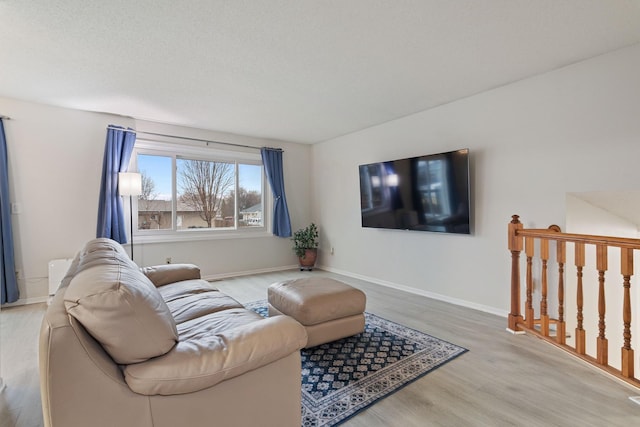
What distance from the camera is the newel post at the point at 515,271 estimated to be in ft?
8.85

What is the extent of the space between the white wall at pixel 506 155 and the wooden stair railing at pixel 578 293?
37 centimetres

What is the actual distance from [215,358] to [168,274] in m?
1.81

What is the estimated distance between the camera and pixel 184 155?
468 cm

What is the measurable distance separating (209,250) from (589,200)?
15.3 feet

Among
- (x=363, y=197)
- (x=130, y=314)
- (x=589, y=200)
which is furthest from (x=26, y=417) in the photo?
(x=589, y=200)

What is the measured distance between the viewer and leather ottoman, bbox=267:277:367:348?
2.32m

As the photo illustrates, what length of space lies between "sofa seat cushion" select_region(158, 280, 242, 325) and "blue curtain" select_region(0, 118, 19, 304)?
7.51 feet

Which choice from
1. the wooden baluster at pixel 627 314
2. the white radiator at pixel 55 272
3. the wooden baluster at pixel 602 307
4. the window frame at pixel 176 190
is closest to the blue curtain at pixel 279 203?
the window frame at pixel 176 190

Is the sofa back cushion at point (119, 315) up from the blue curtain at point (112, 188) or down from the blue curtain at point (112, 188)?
down

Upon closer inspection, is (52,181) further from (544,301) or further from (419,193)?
(544,301)

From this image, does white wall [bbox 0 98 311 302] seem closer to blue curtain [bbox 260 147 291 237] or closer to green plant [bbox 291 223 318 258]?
blue curtain [bbox 260 147 291 237]

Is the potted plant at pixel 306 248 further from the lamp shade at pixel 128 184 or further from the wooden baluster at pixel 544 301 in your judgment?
the wooden baluster at pixel 544 301

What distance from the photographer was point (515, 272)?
275 centimetres

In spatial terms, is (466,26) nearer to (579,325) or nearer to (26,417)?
(579,325)
